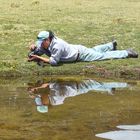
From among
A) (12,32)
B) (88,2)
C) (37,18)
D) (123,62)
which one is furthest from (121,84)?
(88,2)

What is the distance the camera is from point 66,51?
53.7 feet

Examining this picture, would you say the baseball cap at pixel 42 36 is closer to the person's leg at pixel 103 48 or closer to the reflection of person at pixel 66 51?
→ the reflection of person at pixel 66 51

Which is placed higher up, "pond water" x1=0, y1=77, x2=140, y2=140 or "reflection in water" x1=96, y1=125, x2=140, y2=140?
"reflection in water" x1=96, y1=125, x2=140, y2=140

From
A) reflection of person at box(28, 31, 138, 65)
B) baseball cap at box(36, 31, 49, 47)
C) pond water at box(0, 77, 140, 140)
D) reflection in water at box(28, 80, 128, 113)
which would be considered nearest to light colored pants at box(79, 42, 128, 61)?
reflection of person at box(28, 31, 138, 65)

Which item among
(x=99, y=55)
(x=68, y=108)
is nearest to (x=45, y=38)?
(x=99, y=55)


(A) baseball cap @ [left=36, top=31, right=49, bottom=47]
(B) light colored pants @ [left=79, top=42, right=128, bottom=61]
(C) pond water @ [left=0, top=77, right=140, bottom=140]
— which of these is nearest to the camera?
(C) pond water @ [left=0, top=77, right=140, bottom=140]

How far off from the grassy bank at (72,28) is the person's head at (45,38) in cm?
61

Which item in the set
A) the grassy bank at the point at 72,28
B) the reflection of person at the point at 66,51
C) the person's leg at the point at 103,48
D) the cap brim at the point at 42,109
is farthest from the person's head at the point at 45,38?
the cap brim at the point at 42,109

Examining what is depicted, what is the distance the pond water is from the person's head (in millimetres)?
1266

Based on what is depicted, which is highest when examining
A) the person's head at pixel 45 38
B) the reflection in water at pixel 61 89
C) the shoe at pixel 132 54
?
the person's head at pixel 45 38

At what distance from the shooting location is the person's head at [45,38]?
15633mm

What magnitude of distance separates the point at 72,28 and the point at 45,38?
28.0 feet

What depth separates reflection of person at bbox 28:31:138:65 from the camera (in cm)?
1587

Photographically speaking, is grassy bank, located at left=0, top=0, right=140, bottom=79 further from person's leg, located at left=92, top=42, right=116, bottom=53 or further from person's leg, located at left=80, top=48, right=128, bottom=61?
person's leg, located at left=92, top=42, right=116, bottom=53
